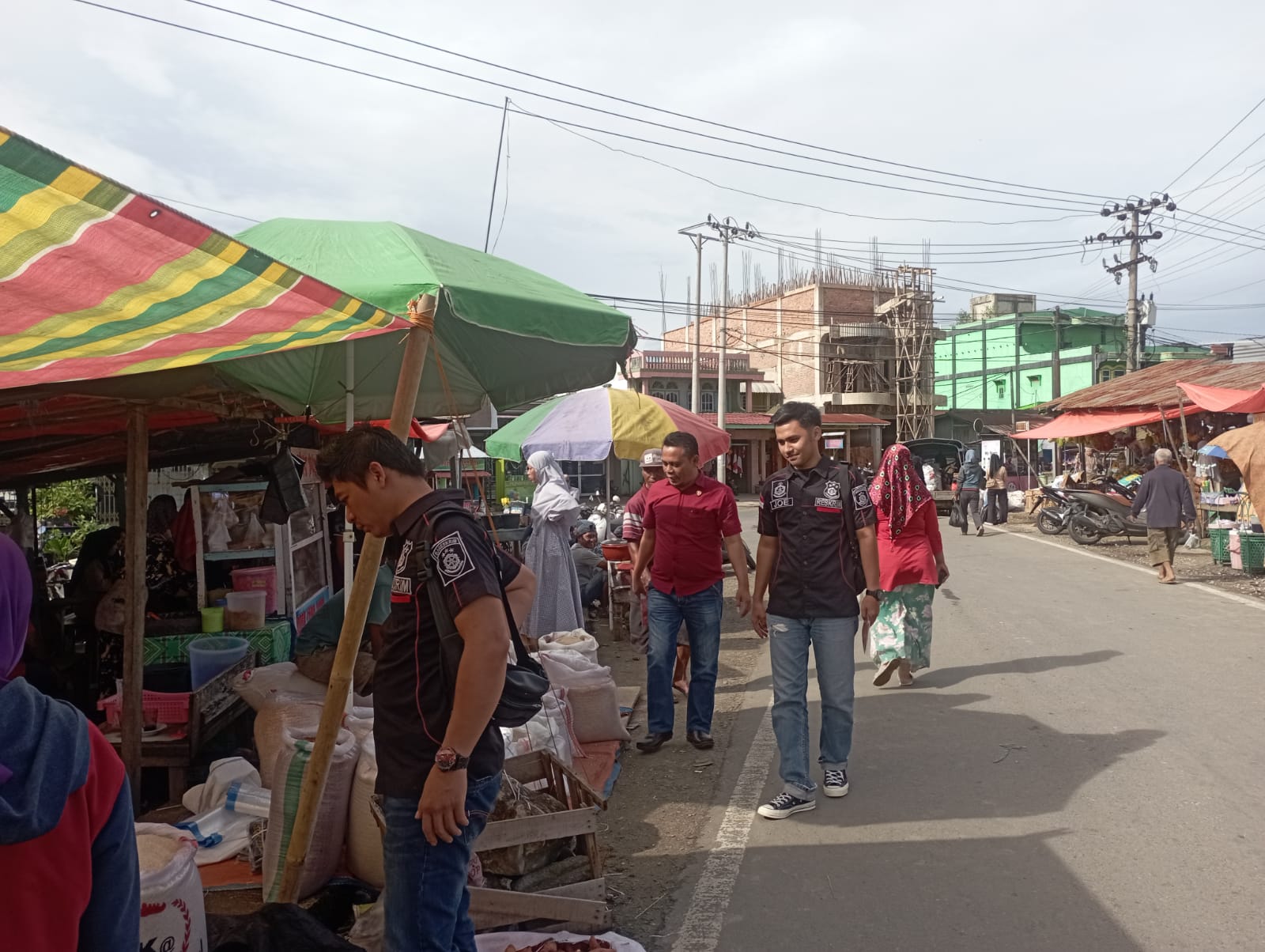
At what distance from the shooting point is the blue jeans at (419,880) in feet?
7.91

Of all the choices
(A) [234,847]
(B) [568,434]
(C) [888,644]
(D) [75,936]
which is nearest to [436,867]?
(D) [75,936]

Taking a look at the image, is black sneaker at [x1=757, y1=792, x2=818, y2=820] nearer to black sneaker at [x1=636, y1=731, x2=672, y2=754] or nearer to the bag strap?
black sneaker at [x1=636, y1=731, x2=672, y2=754]

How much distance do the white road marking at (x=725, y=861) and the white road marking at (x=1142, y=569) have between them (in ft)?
25.0

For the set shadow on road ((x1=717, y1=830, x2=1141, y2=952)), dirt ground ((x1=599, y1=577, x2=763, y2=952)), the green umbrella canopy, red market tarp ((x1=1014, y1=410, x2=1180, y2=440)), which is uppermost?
red market tarp ((x1=1014, y1=410, x2=1180, y2=440))

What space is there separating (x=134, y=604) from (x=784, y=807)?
338 centimetres

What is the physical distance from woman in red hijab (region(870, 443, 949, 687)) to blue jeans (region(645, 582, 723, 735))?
1935mm

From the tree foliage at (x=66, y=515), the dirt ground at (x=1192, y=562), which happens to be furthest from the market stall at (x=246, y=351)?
the dirt ground at (x=1192, y=562)

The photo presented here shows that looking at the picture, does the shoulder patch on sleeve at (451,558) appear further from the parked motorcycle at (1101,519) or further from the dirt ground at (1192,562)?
the parked motorcycle at (1101,519)

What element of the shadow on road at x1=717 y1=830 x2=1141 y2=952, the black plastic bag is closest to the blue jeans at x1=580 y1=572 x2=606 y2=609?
the shadow on road at x1=717 y1=830 x2=1141 y2=952

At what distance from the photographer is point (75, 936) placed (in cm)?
134

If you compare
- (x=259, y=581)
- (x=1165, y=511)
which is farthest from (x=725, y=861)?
(x=1165, y=511)

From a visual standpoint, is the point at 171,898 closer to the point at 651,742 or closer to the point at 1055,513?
the point at 651,742

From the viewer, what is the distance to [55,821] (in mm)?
1244

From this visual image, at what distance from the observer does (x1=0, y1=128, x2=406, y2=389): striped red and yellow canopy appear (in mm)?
2518
